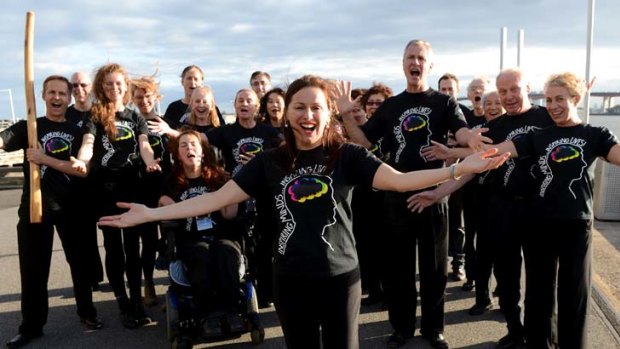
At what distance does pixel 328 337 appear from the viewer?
7.89ft

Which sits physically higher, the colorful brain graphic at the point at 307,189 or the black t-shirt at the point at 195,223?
the colorful brain graphic at the point at 307,189

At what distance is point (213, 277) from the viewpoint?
3807 millimetres

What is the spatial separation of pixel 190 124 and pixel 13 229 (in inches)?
221

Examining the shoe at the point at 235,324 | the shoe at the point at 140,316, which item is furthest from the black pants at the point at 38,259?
the shoe at the point at 235,324

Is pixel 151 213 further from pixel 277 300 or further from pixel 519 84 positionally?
pixel 519 84

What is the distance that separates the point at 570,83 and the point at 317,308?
2191 millimetres

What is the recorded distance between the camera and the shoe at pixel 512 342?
12.3 ft

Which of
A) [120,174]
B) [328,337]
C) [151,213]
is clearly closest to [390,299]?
[328,337]

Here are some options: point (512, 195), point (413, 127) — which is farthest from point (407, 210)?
point (512, 195)

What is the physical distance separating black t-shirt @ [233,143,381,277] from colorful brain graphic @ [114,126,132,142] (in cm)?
223

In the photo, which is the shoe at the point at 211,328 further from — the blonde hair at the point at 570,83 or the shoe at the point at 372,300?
the blonde hair at the point at 570,83

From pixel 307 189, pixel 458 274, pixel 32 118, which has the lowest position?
pixel 458 274

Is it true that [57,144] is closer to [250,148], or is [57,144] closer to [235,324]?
[250,148]

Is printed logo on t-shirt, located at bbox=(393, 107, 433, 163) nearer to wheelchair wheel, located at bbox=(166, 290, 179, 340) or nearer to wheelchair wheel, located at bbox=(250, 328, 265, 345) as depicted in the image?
wheelchair wheel, located at bbox=(250, 328, 265, 345)
